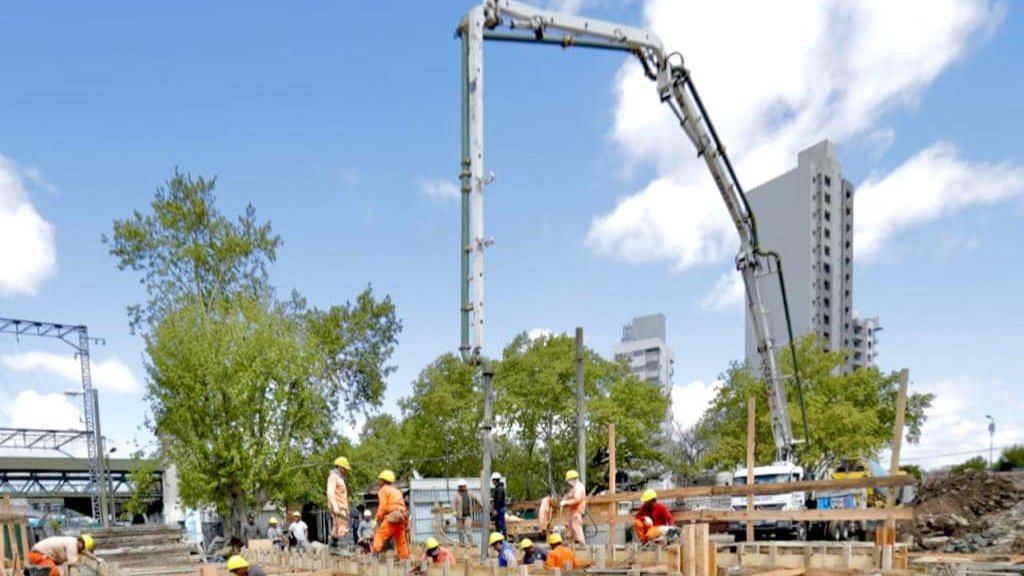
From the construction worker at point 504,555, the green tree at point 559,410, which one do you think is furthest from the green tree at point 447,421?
the construction worker at point 504,555

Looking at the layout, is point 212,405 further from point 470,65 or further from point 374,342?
point 470,65

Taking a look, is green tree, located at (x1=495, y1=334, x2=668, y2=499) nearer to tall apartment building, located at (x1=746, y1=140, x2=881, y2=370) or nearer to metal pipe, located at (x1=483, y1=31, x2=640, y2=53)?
metal pipe, located at (x1=483, y1=31, x2=640, y2=53)

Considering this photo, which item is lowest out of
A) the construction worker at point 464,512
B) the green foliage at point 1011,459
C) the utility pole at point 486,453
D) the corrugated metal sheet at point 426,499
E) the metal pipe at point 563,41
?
the green foliage at point 1011,459

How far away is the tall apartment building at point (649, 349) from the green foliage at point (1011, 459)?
142ft

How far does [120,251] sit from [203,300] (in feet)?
13.8

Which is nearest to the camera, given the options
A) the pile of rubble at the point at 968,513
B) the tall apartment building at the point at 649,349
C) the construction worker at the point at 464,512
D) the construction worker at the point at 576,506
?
the construction worker at the point at 576,506

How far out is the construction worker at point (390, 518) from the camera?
1222cm

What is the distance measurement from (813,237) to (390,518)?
68276 mm

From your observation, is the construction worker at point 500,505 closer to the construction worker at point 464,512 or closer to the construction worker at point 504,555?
the construction worker at point 504,555

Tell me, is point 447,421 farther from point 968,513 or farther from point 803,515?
point 803,515

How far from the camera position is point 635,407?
41188mm

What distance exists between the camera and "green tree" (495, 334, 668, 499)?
39938mm

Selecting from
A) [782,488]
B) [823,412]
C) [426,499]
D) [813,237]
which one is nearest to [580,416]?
[782,488]

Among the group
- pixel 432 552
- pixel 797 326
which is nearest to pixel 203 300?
pixel 432 552
